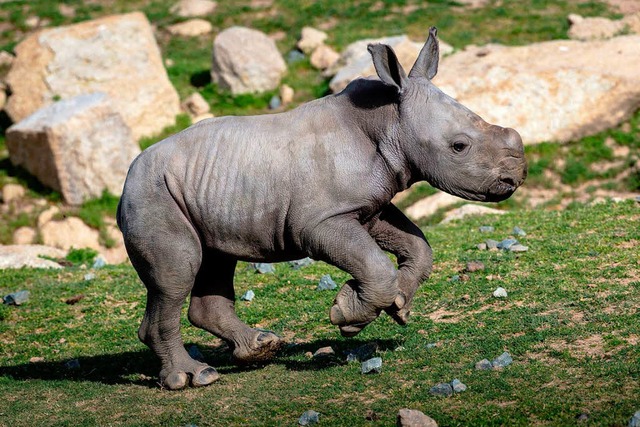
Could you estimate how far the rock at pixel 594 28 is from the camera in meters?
22.1

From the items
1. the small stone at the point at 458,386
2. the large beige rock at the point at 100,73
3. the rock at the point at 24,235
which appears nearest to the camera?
the small stone at the point at 458,386

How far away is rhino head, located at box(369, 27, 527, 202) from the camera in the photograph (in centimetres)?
783

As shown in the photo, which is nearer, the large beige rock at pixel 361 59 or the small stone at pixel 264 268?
the small stone at pixel 264 268

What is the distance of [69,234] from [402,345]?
398 inches

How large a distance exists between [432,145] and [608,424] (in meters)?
2.48

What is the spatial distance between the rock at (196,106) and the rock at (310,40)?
3.03 m

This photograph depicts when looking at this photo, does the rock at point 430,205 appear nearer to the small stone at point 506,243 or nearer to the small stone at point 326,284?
the small stone at point 506,243

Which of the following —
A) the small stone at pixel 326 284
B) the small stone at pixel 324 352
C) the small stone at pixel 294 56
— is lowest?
the small stone at pixel 294 56

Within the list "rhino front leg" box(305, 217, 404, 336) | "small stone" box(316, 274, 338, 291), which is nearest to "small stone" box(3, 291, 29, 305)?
"small stone" box(316, 274, 338, 291)

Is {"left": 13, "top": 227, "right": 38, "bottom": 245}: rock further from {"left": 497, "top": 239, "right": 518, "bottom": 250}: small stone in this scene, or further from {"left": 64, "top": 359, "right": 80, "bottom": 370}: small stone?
{"left": 497, "top": 239, "right": 518, "bottom": 250}: small stone

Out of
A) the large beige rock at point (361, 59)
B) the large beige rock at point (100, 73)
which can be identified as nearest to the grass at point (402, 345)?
the large beige rock at point (361, 59)

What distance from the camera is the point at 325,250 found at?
7836 millimetres

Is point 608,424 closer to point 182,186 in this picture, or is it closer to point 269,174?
point 269,174

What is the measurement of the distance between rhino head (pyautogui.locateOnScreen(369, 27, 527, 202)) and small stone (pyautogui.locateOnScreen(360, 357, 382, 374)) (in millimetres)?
1469
